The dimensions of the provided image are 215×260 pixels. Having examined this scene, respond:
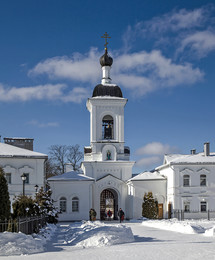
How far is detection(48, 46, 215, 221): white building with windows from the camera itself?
39.7 meters

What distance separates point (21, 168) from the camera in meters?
36.7

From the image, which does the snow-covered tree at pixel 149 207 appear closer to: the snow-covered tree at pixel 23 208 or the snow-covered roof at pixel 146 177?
the snow-covered roof at pixel 146 177

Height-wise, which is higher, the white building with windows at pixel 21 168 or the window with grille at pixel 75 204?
the white building with windows at pixel 21 168

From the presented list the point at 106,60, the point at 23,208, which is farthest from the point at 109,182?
the point at 23,208

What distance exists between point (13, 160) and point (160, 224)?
14.7 meters

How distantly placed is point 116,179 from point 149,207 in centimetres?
440

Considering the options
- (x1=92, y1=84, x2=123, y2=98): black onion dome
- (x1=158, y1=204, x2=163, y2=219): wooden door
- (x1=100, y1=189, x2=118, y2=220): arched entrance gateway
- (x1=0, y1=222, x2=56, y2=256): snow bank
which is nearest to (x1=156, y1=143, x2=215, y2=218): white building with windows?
(x1=158, y1=204, x2=163, y2=219): wooden door

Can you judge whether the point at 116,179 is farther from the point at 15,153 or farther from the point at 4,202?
the point at 4,202

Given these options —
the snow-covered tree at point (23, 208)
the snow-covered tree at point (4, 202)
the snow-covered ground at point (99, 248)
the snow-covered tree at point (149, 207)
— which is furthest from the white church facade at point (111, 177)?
the snow-covered ground at point (99, 248)

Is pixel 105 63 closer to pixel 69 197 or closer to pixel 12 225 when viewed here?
pixel 69 197

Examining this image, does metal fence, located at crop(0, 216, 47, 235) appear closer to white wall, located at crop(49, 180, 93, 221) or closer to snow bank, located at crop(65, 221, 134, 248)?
snow bank, located at crop(65, 221, 134, 248)

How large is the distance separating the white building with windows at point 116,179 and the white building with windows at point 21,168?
3.09 meters

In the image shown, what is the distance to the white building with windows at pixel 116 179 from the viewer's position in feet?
130

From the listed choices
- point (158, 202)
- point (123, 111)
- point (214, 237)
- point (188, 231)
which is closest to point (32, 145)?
point (123, 111)
